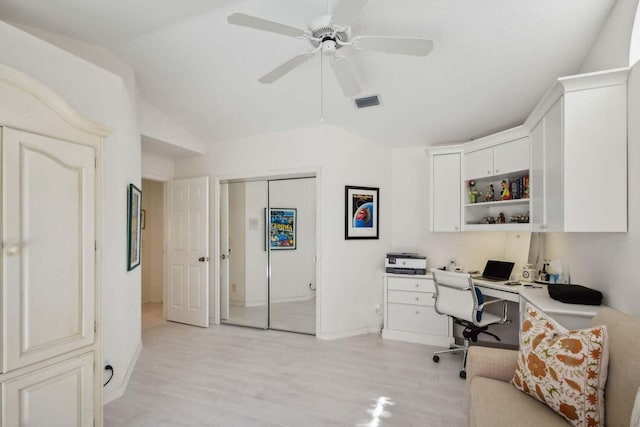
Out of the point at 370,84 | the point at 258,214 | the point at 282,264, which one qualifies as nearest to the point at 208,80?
the point at 370,84

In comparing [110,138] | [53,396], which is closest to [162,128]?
[110,138]

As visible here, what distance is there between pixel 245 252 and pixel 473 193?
3.07 m

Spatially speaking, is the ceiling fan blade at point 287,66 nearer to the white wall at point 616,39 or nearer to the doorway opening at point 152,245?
the white wall at point 616,39

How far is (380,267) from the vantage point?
4.22m

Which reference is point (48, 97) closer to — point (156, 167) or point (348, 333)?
point (156, 167)

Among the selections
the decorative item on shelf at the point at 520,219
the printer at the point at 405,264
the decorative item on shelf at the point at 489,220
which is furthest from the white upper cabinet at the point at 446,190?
the decorative item on shelf at the point at 520,219

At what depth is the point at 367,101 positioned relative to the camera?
336 centimetres

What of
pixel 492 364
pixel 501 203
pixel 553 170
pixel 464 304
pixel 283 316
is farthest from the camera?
pixel 283 316

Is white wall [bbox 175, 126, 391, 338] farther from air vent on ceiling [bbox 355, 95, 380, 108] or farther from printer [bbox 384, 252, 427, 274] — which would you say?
air vent on ceiling [bbox 355, 95, 380, 108]

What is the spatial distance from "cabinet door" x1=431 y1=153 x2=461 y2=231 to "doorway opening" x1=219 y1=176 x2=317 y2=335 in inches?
57.8

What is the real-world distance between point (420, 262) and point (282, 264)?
→ 5.90 ft

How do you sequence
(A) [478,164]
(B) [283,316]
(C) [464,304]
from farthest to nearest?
(B) [283,316] < (A) [478,164] < (C) [464,304]

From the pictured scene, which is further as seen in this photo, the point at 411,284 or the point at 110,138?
the point at 411,284

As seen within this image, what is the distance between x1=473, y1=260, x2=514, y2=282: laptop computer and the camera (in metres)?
3.48
